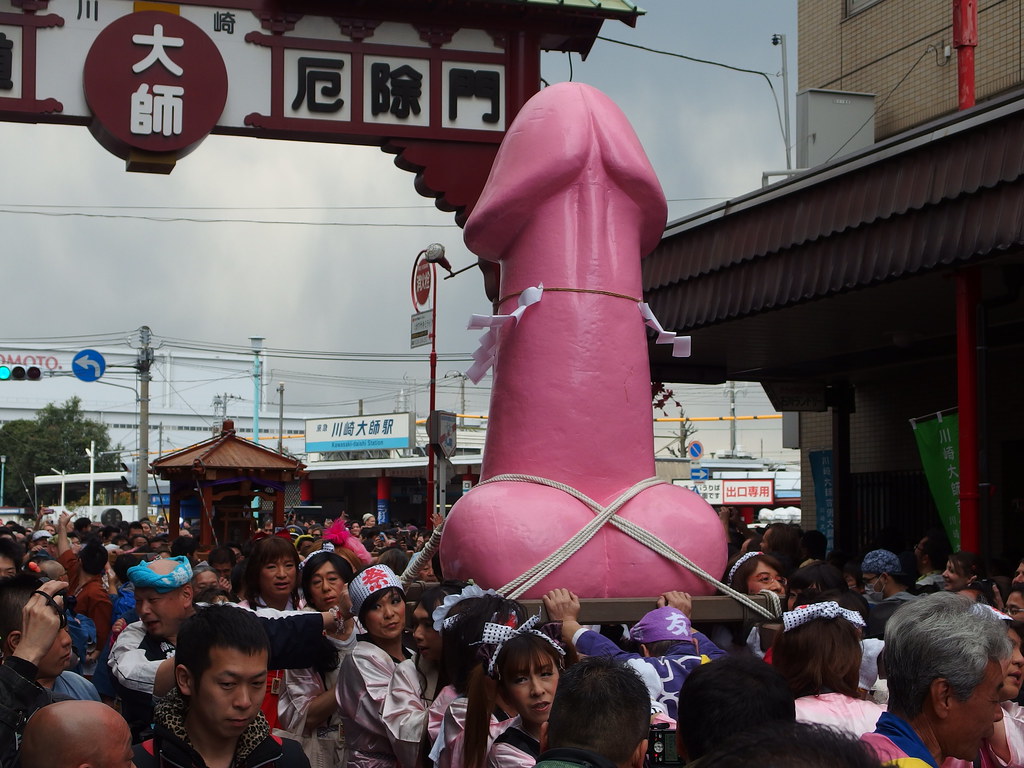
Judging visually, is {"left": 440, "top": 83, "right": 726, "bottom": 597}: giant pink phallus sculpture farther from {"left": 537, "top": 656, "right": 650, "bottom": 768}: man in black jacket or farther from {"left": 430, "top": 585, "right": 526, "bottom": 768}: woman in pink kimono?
{"left": 537, "top": 656, "right": 650, "bottom": 768}: man in black jacket

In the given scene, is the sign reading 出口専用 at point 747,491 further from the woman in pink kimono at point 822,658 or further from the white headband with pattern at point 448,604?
the woman in pink kimono at point 822,658

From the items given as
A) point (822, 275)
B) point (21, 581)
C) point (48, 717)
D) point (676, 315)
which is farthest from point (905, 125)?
point (48, 717)

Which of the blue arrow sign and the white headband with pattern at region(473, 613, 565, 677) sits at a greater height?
the blue arrow sign

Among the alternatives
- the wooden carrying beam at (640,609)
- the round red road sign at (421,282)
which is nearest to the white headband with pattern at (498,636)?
the wooden carrying beam at (640,609)

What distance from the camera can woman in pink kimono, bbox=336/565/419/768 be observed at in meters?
4.56

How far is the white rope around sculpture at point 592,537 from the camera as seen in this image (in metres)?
5.17

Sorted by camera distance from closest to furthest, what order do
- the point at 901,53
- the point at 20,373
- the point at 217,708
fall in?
the point at 217,708 < the point at 901,53 < the point at 20,373

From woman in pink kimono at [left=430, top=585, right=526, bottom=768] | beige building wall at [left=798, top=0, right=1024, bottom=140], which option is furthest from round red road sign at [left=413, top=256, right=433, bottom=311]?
woman in pink kimono at [left=430, top=585, right=526, bottom=768]

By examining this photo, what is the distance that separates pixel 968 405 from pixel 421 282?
1176 cm

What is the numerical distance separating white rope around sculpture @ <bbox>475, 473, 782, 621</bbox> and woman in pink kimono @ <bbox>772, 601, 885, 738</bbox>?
1.54 metres

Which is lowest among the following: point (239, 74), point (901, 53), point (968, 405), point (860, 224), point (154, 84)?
point (968, 405)

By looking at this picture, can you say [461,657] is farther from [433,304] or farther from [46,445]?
[46,445]

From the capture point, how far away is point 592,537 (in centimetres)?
535

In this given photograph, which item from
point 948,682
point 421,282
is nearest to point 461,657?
point 948,682
